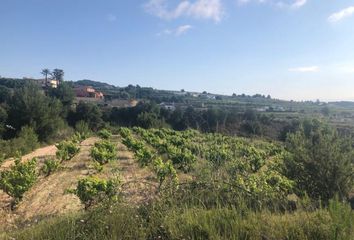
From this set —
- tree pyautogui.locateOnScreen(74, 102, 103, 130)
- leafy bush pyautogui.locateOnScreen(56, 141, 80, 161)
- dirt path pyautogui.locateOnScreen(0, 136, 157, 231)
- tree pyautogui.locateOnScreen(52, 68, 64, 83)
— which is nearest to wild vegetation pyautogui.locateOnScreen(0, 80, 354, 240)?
dirt path pyautogui.locateOnScreen(0, 136, 157, 231)

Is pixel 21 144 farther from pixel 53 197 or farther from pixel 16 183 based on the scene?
pixel 16 183

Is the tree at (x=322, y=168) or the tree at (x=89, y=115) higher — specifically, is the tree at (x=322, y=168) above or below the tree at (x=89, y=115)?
above

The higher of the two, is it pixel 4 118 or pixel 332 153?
pixel 332 153

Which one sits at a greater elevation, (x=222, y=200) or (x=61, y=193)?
(x=222, y=200)

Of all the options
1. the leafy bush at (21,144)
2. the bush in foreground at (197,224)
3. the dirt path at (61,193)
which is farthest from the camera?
the leafy bush at (21,144)

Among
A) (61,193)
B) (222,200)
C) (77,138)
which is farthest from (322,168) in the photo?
(77,138)

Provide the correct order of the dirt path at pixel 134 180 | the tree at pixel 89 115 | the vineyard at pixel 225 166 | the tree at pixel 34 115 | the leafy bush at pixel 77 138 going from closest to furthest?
the dirt path at pixel 134 180
the vineyard at pixel 225 166
the leafy bush at pixel 77 138
the tree at pixel 34 115
the tree at pixel 89 115

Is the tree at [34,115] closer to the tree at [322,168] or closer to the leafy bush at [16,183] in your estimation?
the leafy bush at [16,183]

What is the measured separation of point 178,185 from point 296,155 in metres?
3.97

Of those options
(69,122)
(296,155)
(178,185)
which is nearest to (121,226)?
(178,185)

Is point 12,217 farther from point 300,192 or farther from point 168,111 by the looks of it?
point 168,111

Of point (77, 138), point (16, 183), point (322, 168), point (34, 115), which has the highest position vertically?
point (322, 168)

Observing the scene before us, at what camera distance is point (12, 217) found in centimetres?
1033

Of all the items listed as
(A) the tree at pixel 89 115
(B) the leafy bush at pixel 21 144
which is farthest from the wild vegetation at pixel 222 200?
(A) the tree at pixel 89 115
